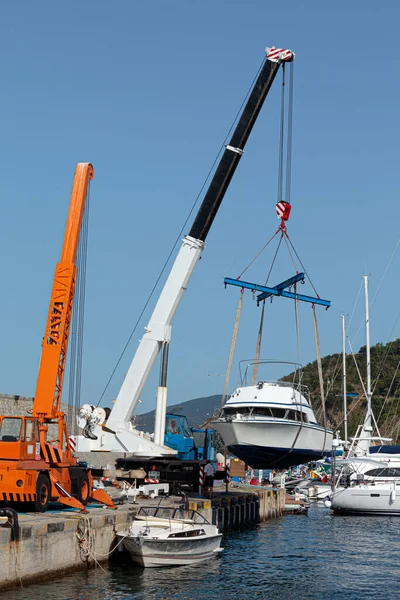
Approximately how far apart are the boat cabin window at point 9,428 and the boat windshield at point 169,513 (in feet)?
16.0

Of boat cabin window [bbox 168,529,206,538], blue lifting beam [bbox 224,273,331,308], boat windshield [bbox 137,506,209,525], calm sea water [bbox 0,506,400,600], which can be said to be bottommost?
calm sea water [bbox 0,506,400,600]

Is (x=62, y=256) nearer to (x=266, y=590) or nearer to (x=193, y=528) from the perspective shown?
(x=193, y=528)

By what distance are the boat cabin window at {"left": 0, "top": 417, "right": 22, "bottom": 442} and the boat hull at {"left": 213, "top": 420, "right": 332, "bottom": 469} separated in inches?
584

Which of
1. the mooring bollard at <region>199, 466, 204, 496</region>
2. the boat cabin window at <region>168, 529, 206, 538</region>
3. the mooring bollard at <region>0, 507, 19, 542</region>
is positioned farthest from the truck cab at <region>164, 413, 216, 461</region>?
the mooring bollard at <region>0, 507, 19, 542</region>

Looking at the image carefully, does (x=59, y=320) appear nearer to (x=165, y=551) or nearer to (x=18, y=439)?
(x=18, y=439)

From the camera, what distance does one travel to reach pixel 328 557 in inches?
1087

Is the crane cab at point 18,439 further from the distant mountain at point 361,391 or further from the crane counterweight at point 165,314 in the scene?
the distant mountain at point 361,391

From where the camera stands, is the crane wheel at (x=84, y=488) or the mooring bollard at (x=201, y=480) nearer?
the crane wheel at (x=84, y=488)

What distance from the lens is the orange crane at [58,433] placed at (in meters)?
21.1

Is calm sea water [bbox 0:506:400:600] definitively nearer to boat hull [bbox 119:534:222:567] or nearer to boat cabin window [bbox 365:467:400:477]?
boat hull [bbox 119:534:222:567]

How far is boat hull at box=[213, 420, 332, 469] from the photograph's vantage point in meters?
34.7

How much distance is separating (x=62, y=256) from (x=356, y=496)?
23759 millimetres

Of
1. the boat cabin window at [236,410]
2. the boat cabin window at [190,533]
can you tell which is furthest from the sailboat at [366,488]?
the boat cabin window at [190,533]

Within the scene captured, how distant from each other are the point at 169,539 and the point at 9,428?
5398mm
